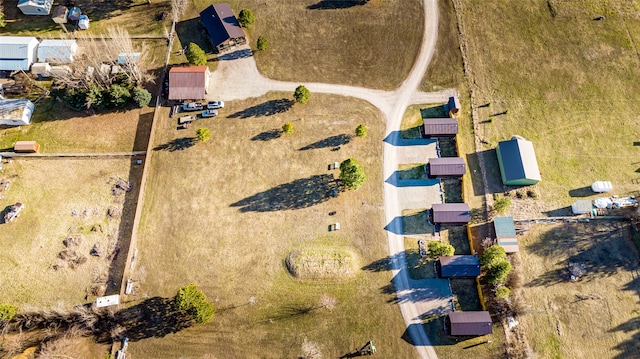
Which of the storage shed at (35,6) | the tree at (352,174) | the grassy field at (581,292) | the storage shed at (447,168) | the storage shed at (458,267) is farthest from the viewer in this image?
the storage shed at (35,6)

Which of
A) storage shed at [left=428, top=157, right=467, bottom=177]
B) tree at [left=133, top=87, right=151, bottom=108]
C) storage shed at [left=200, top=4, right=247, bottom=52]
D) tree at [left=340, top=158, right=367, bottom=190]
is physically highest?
storage shed at [left=200, top=4, right=247, bottom=52]

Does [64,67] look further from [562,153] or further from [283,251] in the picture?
[562,153]

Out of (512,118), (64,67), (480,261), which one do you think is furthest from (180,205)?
(512,118)

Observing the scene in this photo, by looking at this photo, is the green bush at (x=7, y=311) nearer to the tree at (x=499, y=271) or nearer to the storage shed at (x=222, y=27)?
the storage shed at (x=222, y=27)

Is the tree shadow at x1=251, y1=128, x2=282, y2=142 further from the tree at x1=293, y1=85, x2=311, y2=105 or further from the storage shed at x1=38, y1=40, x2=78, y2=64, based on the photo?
the storage shed at x1=38, y1=40, x2=78, y2=64

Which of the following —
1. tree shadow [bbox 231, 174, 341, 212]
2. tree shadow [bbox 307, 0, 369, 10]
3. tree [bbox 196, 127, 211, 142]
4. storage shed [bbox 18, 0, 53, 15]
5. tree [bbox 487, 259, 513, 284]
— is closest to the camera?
tree [bbox 487, 259, 513, 284]

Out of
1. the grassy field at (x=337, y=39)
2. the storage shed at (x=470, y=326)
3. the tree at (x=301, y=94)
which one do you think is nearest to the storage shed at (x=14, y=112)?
the grassy field at (x=337, y=39)

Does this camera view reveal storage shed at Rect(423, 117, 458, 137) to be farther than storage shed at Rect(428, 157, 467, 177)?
Yes

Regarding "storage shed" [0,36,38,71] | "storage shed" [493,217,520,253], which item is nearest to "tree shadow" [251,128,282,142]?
"storage shed" [493,217,520,253]
